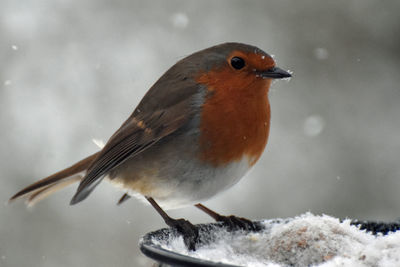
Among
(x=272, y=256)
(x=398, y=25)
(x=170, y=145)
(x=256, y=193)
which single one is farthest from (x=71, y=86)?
(x=272, y=256)

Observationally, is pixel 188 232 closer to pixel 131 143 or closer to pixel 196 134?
pixel 196 134

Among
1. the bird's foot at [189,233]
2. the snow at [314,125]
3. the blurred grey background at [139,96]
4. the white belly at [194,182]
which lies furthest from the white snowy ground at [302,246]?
the snow at [314,125]

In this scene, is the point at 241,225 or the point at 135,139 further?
the point at 135,139

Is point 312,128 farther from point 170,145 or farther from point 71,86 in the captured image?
point 170,145

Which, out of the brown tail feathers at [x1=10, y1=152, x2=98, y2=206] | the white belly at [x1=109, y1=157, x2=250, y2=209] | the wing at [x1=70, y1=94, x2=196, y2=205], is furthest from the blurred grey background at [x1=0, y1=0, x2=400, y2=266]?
the white belly at [x1=109, y1=157, x2=250, y2=209]

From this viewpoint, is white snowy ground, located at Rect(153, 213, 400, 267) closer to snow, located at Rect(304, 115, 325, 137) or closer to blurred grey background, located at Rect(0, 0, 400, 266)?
blurred grey background, located at Rect(0, 0, 400, 266)

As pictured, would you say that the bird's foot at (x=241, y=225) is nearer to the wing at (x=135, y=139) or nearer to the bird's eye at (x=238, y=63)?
the wing at (x=135, y=139)

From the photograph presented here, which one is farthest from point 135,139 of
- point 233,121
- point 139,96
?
point 139,96
